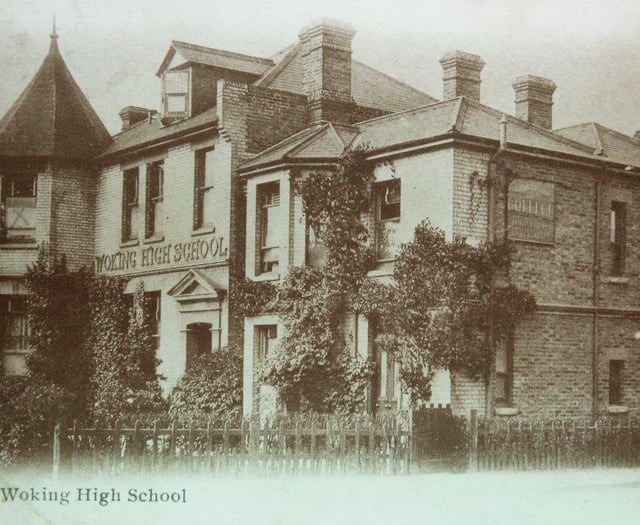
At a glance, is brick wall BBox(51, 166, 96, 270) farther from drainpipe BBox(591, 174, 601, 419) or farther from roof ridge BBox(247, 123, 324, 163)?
drainpipe BBox(591, 174, 601, 419)

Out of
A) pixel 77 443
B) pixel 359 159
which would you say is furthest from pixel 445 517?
pixel 359 159

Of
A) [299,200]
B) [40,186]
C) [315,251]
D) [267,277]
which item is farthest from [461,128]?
[40,186]

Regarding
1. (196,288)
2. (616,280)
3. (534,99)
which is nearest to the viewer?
(616,280)

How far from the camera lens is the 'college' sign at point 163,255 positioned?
22425mm

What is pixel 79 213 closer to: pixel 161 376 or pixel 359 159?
pixel 161 376

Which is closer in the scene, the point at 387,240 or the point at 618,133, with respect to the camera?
the point at 387,240

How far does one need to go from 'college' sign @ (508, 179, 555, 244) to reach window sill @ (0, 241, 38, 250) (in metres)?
12.7

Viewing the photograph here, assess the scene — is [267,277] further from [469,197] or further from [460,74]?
[460,74]

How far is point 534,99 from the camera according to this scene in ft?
85.8

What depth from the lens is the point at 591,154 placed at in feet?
66.7

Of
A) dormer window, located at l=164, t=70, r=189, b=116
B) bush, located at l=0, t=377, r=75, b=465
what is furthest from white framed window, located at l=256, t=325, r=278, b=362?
dormer window, located at l=164, t=70, r=189, b=116

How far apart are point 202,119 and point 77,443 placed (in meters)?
10.8

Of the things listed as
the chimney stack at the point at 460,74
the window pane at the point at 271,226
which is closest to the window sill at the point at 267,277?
the window pane at the point at 271,226

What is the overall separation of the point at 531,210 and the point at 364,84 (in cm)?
811
